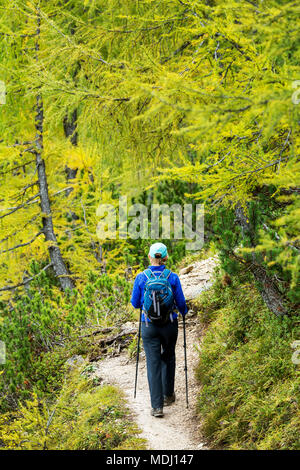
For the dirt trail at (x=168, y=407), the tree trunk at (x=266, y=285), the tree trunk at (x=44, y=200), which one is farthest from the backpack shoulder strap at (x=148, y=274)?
the tree trunk at (x=44, y=200)

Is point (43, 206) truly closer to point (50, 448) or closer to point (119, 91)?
point (119, 91)

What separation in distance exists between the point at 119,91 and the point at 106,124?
0.65 meters

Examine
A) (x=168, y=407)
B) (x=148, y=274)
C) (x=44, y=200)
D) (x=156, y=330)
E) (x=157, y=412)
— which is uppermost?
(x=44, y=200)

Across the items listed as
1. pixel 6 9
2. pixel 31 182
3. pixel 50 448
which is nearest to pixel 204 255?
pixel 31 182

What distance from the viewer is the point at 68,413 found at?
5734 mm

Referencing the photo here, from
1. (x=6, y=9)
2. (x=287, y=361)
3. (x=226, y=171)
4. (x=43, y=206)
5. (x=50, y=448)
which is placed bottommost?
(x=50, y=448)

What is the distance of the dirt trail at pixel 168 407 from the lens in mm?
4941

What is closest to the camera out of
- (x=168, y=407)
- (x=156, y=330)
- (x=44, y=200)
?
(x=156, y=330)

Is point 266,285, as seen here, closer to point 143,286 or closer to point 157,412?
point 143,286

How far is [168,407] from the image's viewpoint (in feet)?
18.9

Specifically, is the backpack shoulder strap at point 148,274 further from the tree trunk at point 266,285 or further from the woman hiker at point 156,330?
the tree trunk at point 266,285

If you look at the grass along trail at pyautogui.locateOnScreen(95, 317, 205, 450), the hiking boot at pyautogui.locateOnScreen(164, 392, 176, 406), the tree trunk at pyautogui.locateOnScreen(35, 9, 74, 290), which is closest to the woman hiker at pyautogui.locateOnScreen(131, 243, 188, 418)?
the grass along trail at pyautogui.locateOnScreen(95, 317, 205, 450)

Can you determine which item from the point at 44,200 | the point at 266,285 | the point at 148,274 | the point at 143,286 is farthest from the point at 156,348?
the point at 44,200

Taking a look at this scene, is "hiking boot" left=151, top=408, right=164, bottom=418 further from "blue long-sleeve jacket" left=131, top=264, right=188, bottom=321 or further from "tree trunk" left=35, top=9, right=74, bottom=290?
"tree trunk" left=35, top=9, right=74, bottom=290
